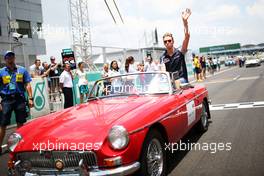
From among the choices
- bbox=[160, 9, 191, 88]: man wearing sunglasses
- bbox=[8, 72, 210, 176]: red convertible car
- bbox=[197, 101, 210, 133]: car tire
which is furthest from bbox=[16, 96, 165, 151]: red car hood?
bbox=[197, 101, 210, 133]: car tire

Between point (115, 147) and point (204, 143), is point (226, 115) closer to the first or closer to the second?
point (204, 143)

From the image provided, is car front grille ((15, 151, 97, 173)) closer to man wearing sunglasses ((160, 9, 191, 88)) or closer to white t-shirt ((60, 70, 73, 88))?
man wearing sunglasses ((160, 9, 191, 88))

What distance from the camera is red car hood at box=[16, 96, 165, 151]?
3211 millimetres

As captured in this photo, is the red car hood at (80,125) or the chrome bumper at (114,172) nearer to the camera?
the chrome bumper at (114,172)

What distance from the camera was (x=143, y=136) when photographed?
11.0ft

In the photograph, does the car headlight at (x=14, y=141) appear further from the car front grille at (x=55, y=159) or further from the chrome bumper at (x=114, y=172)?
the chrome bumper at (x=114, y=172)

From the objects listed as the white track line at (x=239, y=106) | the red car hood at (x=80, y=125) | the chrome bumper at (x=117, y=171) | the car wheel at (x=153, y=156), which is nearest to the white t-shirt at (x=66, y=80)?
the white track line at (x=239, y=106)

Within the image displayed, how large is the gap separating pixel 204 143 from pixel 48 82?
717cm

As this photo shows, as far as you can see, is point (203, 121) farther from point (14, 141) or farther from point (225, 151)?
point (14, 141)

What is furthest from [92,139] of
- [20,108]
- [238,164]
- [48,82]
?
[48,82]

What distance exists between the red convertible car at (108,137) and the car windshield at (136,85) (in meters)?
0.02

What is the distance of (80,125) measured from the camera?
11.4 ft

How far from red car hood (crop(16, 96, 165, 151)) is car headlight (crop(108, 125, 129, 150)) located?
0.26 feet

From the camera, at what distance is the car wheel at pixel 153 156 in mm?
3297
